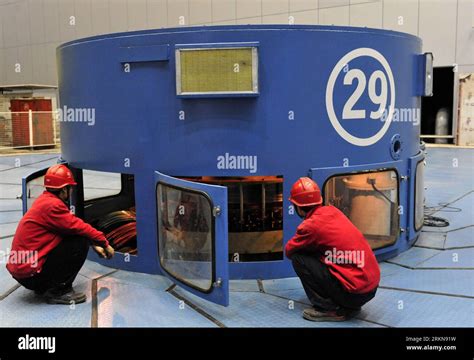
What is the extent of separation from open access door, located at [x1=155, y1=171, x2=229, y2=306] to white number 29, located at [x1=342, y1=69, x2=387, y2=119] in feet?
6.36

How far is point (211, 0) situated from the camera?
22.6 m

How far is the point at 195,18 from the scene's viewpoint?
23.0 metres

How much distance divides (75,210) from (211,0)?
59.1ft

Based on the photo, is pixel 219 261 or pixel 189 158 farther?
pixel 189 158

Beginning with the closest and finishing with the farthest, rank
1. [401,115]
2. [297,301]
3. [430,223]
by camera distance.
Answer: [297,301] < [401,115] < [430,223]

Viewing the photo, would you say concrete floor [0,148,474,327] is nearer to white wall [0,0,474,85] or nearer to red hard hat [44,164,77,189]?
red hard hat [44,164,77,189]

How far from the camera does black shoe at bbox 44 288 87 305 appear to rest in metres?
4.91

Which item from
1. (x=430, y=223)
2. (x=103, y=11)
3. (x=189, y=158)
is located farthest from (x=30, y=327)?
(x=103, y=11)

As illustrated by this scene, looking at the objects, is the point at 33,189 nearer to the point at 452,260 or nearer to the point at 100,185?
the point at 100,185

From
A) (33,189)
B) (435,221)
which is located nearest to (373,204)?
(435,221)

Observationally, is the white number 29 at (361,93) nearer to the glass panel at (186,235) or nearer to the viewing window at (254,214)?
the viewing window at (254,214)

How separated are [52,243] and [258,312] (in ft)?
6.74

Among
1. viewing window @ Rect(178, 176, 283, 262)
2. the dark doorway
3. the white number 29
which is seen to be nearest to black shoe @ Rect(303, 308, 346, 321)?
viewing window @ Rect(178, 176, 283, 262)

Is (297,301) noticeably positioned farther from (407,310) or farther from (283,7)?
(283,7)
